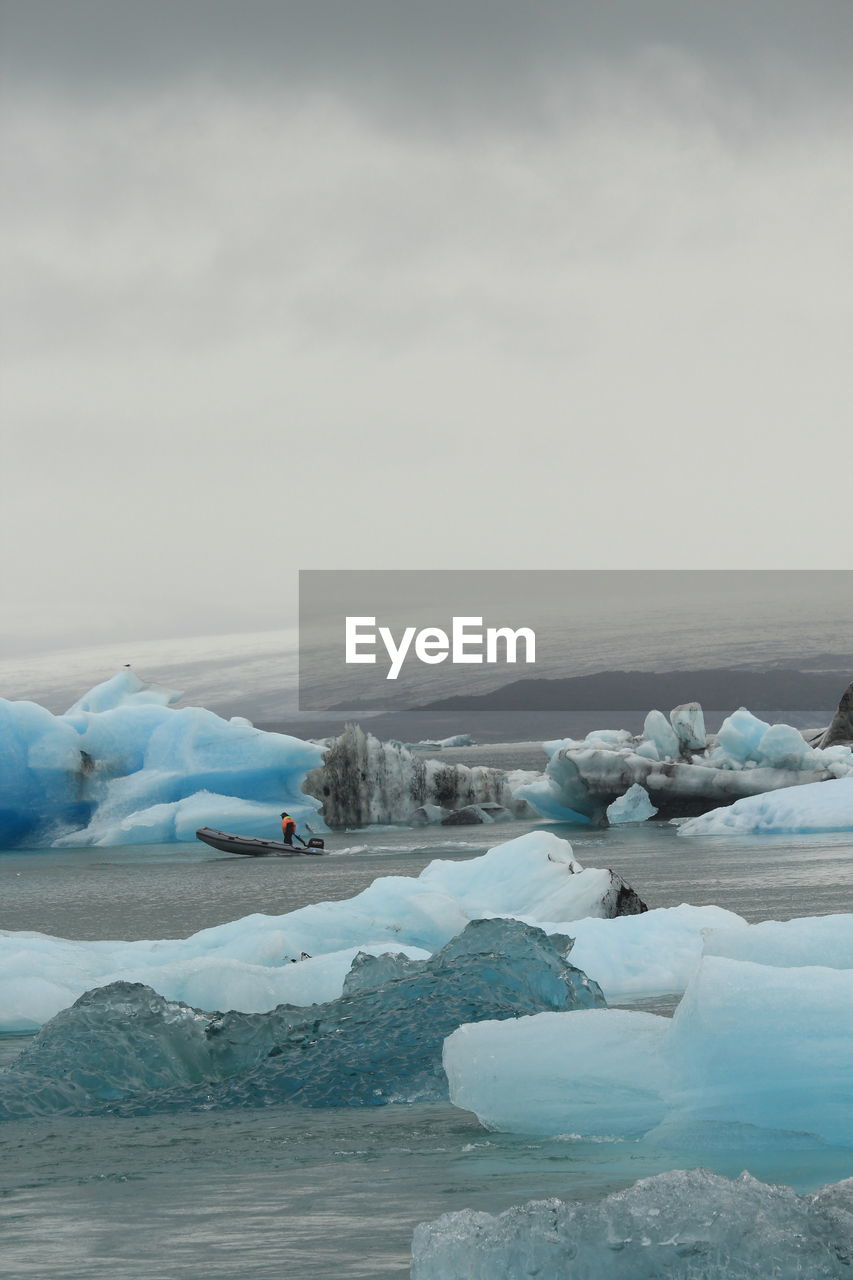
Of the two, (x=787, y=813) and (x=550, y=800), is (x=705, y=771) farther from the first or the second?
(x=550, y=800)

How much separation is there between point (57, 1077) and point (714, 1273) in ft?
13.9

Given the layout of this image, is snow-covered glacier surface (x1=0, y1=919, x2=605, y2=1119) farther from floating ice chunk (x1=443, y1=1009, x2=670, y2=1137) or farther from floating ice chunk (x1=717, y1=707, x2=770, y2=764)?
floating ice chunk (x1=717, y1=707, x2=770, y2=764)

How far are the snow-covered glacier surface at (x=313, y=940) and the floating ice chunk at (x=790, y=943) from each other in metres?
2.83

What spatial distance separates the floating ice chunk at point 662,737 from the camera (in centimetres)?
3325

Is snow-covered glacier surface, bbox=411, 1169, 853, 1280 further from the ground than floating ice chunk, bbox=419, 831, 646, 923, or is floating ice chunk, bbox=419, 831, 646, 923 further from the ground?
snow-covered glacier surface, bbox=411, 1169, 853, 1280

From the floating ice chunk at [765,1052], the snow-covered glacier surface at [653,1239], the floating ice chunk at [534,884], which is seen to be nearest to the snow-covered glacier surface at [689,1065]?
the floating ice chunk at [765,1052]

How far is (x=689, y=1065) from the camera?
5.43 meters

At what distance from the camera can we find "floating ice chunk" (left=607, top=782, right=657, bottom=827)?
1241 inches

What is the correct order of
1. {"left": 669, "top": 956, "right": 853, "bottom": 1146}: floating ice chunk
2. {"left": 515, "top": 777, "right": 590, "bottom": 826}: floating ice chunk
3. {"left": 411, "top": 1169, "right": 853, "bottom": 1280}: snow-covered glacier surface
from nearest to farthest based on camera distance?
{"left": 411, "top": 1169, "right": 853, "bottom": 1280}: snow-covered glacier surface < {"left": 669, "top": 956, "right": 853, "bottom": 1146}: floating ice chunk < {"left": 515, "top": 777, "right": 590, "bottom": 826}: floating ice chunk

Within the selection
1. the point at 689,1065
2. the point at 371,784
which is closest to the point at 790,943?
the point at 689,1065

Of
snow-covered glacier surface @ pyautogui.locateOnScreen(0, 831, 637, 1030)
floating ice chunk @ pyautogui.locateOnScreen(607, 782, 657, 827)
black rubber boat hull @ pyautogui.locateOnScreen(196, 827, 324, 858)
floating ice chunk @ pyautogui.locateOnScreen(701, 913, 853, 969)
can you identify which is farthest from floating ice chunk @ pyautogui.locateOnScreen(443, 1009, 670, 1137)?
floating ice chunk @ pyautogui.locateOnScreen(607, 782, 657, 827)

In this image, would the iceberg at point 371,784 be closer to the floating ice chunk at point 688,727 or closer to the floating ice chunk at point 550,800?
the floating ice chunk at point 550,800

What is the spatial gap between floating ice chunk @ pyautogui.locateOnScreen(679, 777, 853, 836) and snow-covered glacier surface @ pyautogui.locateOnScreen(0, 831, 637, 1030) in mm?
14320

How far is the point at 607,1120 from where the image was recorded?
5.52 m
